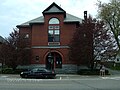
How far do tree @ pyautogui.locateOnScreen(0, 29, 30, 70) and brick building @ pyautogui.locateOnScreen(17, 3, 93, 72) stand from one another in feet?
11.1

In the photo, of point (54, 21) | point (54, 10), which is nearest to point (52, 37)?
point (54, 21)

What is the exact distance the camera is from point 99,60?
46.9m

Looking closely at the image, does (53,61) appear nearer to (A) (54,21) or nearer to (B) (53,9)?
(A) (54,21)

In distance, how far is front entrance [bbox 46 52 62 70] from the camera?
5281 cm

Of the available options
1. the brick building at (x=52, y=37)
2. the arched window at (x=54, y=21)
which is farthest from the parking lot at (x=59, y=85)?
the arched window at (x=54, y=21)

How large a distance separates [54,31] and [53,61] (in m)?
5.65

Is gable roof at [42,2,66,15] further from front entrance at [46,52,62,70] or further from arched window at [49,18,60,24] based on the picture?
front entrance at [46,52,62,70]

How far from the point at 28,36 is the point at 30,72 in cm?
1767

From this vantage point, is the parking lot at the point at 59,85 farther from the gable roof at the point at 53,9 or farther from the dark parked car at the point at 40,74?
the gable roof at the point at 53,9

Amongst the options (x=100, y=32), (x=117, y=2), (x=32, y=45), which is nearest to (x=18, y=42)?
(x=32, y=45)

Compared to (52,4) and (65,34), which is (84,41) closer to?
(65,34)

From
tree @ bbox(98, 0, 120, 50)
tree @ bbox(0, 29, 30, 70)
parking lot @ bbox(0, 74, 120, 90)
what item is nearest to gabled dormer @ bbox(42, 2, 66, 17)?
tree @ bbox(0, 29, 30, 70)

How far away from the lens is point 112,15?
61000mm

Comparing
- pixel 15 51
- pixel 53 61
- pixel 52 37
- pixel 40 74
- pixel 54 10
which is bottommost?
pixel 40 74
